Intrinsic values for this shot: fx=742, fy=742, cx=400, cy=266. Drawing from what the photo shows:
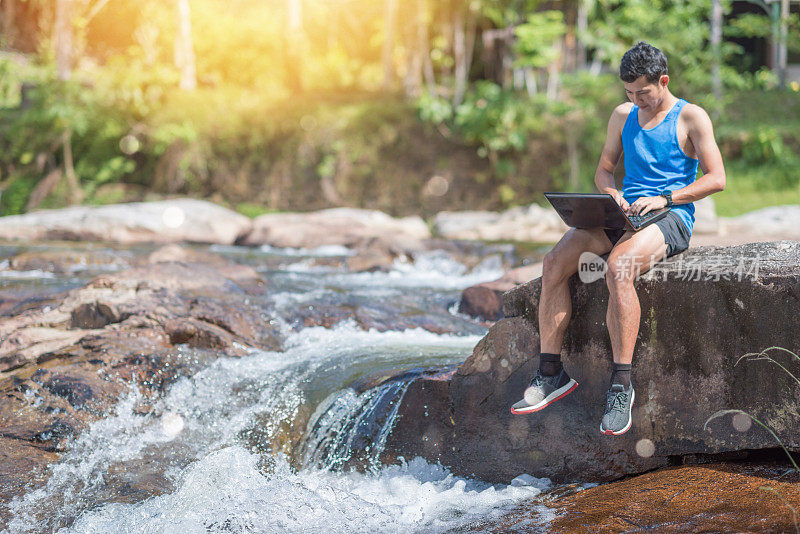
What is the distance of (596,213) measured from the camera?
144 inches

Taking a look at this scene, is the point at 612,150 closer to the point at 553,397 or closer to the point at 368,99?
the point at 553,397

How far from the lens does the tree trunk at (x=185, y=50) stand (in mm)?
→ 23094

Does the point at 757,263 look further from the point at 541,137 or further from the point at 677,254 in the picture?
the point at 541,137

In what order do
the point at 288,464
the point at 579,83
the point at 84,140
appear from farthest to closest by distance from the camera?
the point at 84,140 → the point at 579,83 → the point at 288,464

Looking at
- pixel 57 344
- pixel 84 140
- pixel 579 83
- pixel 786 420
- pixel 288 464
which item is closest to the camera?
pixel 786 420

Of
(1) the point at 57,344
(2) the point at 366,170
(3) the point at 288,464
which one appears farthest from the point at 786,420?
(2) the point at 366,170

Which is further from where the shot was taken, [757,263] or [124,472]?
[124,472]

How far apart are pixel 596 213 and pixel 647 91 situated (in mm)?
684

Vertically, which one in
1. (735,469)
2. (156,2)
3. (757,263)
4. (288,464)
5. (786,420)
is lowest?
(288,464)

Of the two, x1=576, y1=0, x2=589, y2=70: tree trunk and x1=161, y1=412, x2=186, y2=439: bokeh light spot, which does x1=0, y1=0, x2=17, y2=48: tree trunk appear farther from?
x1=161, y1=412, x2=186, y2=439: bokeh light spot

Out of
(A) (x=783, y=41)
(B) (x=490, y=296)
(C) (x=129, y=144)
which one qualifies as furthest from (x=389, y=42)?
(B) (x=490, y=296)

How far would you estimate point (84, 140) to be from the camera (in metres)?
22.0

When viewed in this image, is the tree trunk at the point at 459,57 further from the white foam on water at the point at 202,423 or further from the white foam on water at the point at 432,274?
the white foam on water at the point at 202,423

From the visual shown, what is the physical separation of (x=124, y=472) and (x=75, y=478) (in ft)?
0.84
